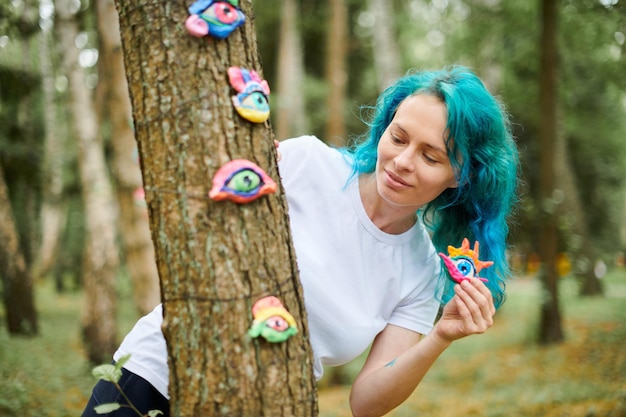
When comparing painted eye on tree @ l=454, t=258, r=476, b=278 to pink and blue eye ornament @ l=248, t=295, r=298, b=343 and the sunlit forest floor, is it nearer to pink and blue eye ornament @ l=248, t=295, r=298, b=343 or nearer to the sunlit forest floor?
pink and blue eye ornament @ l=248, t=295, r=298, b=343

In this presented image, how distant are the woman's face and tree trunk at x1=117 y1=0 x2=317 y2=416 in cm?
57

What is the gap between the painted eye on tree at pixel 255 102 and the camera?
159 centimetres

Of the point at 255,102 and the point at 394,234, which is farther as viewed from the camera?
the point at 394,234

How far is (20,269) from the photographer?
825 cm

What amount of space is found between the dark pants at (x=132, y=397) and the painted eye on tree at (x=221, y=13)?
115 cm

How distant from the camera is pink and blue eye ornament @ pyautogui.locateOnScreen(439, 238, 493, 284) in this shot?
75.8 inches

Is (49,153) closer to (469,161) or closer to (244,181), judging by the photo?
(469,161)

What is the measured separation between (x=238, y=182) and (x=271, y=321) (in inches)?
14.6

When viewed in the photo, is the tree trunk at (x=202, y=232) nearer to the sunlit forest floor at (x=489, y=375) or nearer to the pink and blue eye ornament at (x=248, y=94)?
the pink and blue eye ornament at (x=248, y=94)

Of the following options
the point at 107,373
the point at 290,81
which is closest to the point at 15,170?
the point at 290,81

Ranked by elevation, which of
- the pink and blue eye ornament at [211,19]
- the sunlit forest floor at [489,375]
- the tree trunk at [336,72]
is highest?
the tree trunk at [336,72]

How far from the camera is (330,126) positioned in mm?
8586

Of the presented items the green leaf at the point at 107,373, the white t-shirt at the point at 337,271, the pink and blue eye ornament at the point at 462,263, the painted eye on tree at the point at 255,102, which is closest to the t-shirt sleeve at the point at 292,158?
the white t-shirt at the point at 337,271

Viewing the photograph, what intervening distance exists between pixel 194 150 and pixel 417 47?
2090 centimetres
